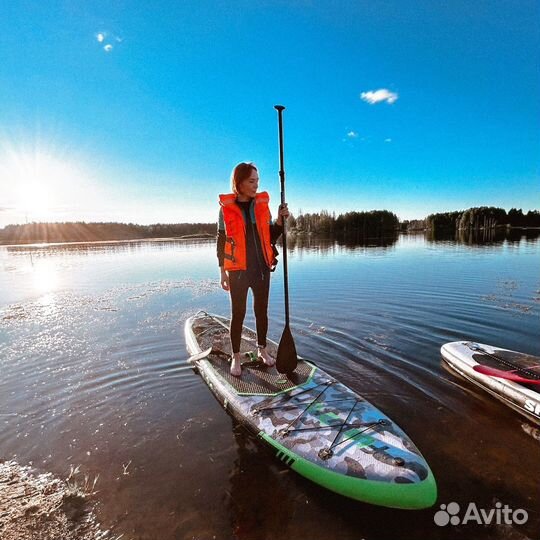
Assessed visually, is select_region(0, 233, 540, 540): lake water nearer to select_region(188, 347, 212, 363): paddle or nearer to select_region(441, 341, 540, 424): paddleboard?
select_region(441, 341, 540, 424): paddleboard

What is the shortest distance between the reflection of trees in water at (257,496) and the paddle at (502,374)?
331 centimetres

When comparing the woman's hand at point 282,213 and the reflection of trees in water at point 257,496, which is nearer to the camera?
the reflection of trees in water at point 257,496

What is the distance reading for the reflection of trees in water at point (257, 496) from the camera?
2.51m

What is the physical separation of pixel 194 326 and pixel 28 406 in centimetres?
297

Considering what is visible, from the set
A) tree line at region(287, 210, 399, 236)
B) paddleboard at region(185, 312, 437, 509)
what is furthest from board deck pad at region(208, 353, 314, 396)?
tree line at region(287, 210, 399, 236)

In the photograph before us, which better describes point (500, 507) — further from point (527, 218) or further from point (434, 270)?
point (527, 218)

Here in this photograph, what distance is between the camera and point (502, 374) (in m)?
4.22

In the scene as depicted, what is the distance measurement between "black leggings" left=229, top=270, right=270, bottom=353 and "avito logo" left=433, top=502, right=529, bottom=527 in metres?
2.75

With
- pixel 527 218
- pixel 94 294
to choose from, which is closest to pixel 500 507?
pixel 94 294

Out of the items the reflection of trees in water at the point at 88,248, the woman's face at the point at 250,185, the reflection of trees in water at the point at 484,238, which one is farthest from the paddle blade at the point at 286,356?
the reflection of trees in water at the point at 88,248

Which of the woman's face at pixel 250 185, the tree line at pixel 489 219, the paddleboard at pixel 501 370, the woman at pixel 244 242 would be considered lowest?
the paddleboard at pixel 501 370

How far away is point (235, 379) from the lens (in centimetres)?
430

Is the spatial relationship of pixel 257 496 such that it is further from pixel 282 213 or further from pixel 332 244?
pixel 332 244

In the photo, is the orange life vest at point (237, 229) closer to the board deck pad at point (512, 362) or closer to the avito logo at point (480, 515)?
the avito logo at point (480, 515)
